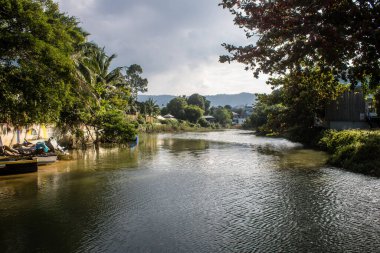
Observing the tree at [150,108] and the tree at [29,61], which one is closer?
the tree at [29,61]

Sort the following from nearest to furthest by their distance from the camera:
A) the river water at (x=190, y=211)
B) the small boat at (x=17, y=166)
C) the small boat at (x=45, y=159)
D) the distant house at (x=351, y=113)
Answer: the river water at (x=190, y=211), the small boat at (x=17, y=166), the small boat at (x=45, y=159), the distant house at (x=351, y=113)

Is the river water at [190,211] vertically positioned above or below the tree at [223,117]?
below

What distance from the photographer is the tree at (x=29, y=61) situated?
15375mm

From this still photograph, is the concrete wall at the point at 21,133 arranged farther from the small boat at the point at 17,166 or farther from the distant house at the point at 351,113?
the distant house at the point at 351,113

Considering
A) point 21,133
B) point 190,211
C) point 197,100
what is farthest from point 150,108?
point 190,211

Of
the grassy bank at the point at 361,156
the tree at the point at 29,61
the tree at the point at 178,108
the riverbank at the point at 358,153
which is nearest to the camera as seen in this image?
the tree at the point at 29,61

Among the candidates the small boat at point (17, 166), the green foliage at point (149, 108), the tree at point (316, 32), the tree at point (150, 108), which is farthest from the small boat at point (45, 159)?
the tree at point (150, 108)

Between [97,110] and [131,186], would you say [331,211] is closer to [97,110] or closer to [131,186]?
[131,186]

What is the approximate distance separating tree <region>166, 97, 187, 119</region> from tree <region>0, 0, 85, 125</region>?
9151 cm

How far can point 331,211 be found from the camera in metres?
11.2

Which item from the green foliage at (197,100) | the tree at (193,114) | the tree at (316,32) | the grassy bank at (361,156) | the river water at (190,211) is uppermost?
the green foliage at (197,100)

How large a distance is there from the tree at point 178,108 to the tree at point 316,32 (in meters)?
101

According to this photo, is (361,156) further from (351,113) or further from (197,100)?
(197,100)

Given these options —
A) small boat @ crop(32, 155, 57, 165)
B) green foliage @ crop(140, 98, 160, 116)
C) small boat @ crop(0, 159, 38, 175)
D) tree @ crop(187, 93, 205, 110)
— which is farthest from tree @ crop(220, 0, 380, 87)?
tree @ crop(187, 93, 205, 110)
